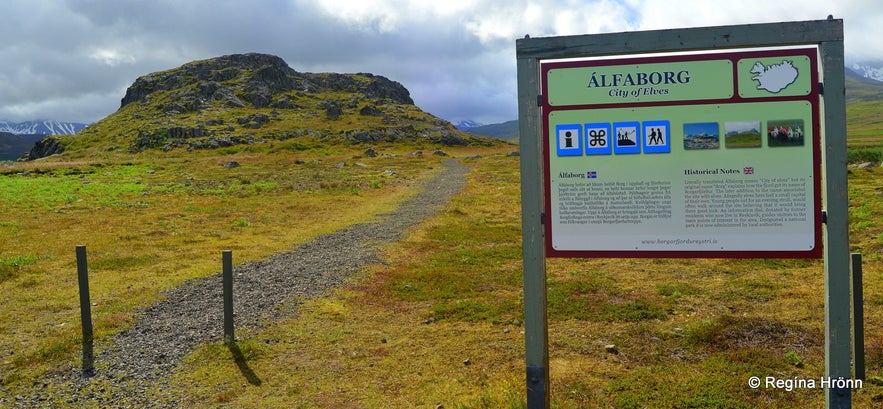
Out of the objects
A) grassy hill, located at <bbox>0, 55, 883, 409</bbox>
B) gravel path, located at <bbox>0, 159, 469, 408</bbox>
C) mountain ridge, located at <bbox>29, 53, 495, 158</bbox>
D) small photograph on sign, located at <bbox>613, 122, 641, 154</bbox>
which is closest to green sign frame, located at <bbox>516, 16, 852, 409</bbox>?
small photograph on sign, located at <bbox>613, 122, 641, 154</bbox>

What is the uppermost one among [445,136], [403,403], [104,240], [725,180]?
[445,136]

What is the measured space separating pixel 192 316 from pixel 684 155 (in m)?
11.4

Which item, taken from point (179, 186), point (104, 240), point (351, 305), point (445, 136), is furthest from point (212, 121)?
point (351, 305)

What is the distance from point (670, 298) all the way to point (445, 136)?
447 feet

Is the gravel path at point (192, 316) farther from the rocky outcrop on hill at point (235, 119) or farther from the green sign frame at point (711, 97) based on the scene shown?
the rocky outcrop on hill at point (235, 119)

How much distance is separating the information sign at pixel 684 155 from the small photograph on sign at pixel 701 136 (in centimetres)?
1

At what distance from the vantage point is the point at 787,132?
5.54 metres

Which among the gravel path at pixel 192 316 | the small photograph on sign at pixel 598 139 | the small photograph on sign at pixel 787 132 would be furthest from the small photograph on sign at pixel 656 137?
the gravel path at pixel 192 316

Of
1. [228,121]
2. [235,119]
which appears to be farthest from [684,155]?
[235,119]

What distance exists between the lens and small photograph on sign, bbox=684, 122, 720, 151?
5.65 metres

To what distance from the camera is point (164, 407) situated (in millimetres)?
7816

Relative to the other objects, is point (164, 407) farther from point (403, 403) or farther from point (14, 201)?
point (14, 201)

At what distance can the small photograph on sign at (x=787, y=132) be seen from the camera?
218 inches

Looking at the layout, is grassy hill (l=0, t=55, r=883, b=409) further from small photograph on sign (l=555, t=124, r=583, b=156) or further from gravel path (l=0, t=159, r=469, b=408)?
small photograph on sign (l=555, t=124, r=583, b=156)
